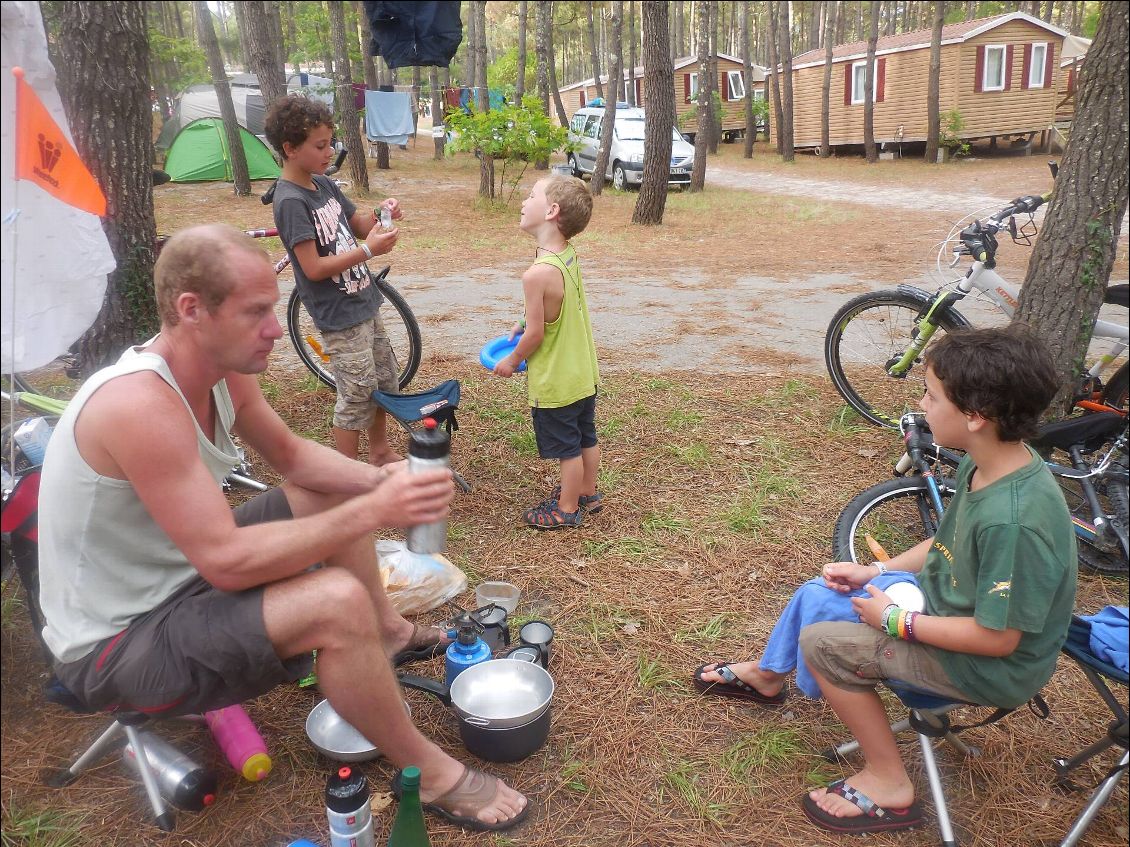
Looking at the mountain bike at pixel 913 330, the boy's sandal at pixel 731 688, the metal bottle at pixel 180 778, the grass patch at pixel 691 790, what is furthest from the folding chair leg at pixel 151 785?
the mountain bike at pixel 913 330

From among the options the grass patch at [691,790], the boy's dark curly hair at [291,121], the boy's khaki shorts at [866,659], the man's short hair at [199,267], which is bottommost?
the grass patch at [691,790]

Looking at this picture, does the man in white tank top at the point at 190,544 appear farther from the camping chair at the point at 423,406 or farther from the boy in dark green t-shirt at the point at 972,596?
the camping chair at the point at 423,406

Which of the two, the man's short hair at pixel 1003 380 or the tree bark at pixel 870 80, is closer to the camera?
the man's short hair at pixel 1003 380

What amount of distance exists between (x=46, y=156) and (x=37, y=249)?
0.20m

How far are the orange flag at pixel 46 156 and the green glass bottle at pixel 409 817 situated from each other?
58.6 inches

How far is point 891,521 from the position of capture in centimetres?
341

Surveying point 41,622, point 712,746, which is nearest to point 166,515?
point 41,622

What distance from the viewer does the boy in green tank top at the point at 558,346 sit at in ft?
A: 10.3

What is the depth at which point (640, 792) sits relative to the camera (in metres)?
2.16

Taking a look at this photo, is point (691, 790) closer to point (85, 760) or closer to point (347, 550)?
point (347, 550)

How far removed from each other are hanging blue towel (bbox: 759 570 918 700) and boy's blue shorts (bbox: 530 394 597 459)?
134cm

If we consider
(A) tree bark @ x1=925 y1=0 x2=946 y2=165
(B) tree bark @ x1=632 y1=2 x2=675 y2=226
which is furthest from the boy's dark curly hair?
(A) tree bark @ x1=925 y1=0 x2=946 y2=165

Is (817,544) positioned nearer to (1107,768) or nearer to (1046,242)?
(1107,768)

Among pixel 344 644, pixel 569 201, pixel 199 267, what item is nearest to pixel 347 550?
pixel 344 644
